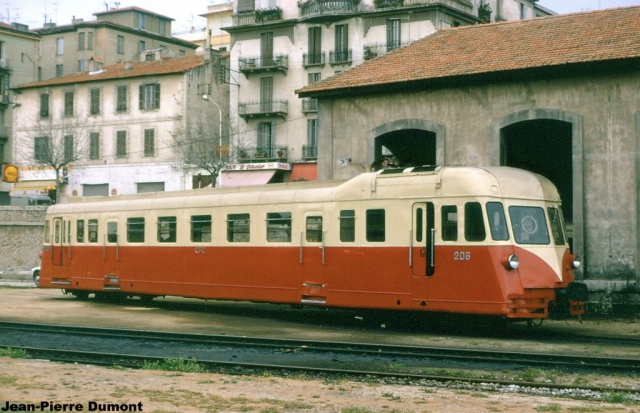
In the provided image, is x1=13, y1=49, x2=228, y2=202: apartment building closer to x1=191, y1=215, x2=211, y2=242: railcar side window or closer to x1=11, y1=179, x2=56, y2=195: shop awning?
x1=11, y1=179, x2=56, y2=195: shop awning

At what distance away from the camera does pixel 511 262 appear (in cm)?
1636

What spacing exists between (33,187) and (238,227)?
46608 mm

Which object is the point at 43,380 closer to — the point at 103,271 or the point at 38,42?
the point at 103,271

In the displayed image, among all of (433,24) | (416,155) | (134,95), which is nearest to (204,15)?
(134,95)

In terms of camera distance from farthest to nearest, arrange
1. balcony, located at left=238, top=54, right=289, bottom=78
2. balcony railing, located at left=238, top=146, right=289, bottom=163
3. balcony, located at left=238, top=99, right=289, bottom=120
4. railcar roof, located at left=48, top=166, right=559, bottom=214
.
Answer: balcony, located at left=238, top=54, right=289, bottom=78, balcony, located at left=238, top=99, right=289, bottom=120, balcony railing, located at left=238, top=146, right=289, bottom=163, railcar roof, located at left=48, top=166, right=559, bottom=214

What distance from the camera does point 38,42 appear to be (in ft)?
258

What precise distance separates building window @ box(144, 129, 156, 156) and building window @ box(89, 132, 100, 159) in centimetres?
428

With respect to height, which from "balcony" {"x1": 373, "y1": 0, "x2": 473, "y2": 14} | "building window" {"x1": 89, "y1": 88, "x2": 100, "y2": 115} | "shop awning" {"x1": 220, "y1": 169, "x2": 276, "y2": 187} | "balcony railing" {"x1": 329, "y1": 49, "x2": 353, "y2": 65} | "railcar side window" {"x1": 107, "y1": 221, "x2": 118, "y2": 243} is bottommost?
"railcar side window" {"x1": 107, "y1": 221, "x2": 118, "y2": 243}

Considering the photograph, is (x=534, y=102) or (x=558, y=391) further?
(x=534, y=102)

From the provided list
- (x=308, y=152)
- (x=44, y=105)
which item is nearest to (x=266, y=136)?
(x=308, y=152)

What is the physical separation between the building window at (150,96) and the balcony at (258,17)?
22.3ft

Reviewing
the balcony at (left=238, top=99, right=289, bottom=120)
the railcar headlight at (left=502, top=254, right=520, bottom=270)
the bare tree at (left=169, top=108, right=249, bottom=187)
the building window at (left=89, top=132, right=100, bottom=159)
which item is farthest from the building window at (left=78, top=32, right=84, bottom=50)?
the railcar headlight at (left=502, top=254, right=520, bottom=270)

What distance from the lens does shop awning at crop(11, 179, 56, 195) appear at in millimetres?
63372

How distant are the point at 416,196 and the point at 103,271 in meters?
11.1
